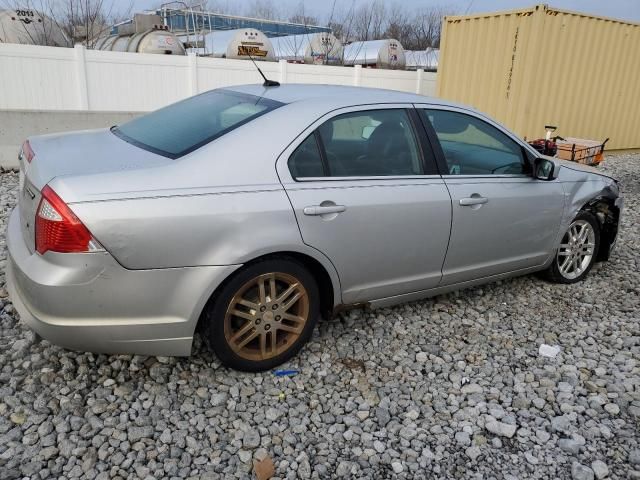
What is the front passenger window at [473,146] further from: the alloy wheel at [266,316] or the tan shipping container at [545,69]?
the tan shipping container at [545,69]

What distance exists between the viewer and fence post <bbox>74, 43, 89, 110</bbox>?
40.9ft

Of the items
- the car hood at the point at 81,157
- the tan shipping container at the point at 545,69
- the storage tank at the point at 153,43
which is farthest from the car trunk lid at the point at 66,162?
the storage tank at the point at 153,43

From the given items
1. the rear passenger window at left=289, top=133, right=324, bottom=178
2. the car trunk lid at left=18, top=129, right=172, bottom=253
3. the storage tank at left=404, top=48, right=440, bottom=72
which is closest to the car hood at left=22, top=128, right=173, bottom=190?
the car trunk lid at left=18, top=129, right=172, bottom=253

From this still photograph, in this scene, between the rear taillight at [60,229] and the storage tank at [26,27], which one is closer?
the rear taillight at [60,229]

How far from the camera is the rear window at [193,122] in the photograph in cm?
296

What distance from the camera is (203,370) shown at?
3125mm

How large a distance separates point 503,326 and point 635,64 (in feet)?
35.5

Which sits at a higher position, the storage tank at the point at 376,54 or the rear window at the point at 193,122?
the storage tank at the point at 376,54

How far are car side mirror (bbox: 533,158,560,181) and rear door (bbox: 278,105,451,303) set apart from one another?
0.95 metres

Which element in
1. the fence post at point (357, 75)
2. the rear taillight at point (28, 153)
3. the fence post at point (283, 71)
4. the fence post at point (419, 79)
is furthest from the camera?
the fence post at point (419, 79)

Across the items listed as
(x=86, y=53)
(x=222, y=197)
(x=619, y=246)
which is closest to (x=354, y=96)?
(x=222, y=197)

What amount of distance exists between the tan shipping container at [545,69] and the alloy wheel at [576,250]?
6602 mm

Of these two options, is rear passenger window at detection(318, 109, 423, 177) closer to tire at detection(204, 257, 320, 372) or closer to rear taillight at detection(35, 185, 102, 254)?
tire at detection(204, 257, 320, 372)

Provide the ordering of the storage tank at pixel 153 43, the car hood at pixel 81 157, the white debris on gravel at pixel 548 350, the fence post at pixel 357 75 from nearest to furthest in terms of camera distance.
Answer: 1. the car hood at pixel 81 157
2. the white debris on gravel at pixel 548 350
3. the storage tank at pixel 153 43
4. the fence post at pixel 357 75
